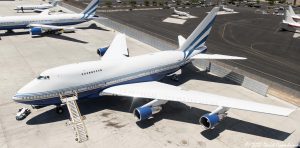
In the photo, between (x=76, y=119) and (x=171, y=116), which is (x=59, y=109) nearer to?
(x=76, y=119)

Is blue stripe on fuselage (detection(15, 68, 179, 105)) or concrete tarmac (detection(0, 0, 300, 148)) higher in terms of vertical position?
blue stripe on fuselage (detection(15, 68, 179, 105))

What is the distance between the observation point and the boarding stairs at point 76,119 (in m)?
27.1

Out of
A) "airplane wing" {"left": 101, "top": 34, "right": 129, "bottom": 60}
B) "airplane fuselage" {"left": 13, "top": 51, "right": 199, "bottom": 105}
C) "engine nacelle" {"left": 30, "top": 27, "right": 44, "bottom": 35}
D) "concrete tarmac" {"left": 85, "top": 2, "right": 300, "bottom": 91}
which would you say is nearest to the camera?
"airplane fuselage" {"left": 13, "top": 51, "right": 199, "bottom": 105}

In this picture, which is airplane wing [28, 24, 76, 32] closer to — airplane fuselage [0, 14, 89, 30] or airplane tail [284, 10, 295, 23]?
airplane fuselage [0, 14, 89, 30]

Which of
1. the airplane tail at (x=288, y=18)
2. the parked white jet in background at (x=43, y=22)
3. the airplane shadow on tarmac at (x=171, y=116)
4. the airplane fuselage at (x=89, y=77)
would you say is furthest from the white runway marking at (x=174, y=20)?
the airplane shadow on tarmac at (x=171, y=116)

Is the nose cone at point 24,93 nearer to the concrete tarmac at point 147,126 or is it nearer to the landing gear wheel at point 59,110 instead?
the concrete tarmac at point 147,126

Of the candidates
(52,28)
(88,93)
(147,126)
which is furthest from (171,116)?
(52,28)

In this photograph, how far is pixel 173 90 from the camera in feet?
107

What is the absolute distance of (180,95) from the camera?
30875 mm

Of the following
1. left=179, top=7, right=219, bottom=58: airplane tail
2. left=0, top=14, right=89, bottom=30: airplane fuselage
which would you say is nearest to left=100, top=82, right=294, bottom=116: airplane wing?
left=179, top=7, right=219, bottom=58: airplane tail

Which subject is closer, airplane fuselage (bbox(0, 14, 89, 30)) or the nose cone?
the nose cone

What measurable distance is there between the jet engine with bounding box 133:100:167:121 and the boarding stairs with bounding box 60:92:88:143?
593cm

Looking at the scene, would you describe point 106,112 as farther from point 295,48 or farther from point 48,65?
point 295,48

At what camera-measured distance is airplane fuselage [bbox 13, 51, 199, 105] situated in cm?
2847
